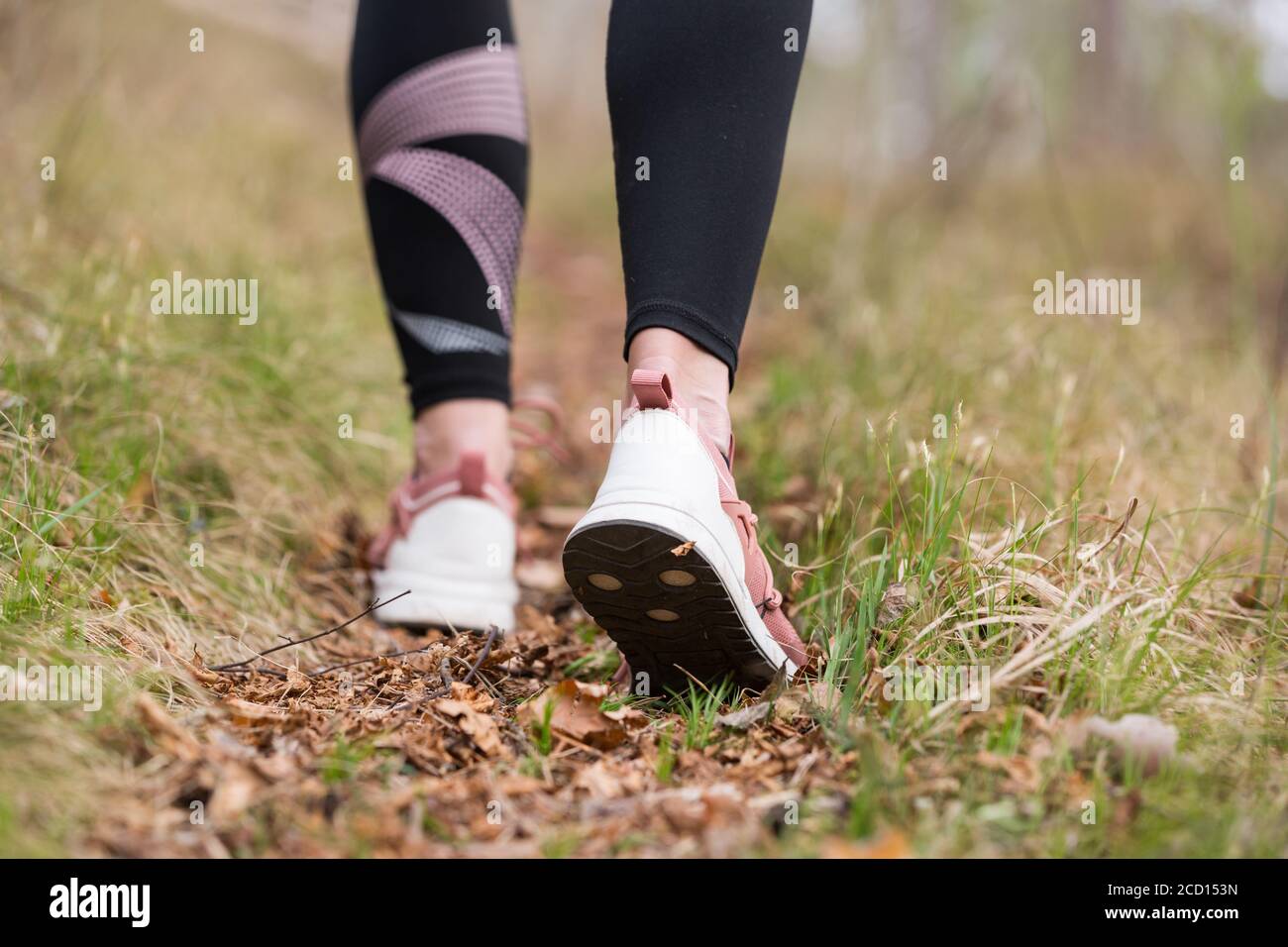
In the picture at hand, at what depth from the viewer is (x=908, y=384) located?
2.04 metres

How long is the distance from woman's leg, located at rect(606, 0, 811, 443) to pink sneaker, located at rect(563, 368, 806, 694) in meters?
0.08

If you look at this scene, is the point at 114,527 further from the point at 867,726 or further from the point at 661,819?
the point at 867,726

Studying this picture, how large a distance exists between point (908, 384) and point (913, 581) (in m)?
0.82

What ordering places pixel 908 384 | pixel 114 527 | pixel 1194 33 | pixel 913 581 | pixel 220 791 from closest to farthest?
pixel 220 791 → pixel 913 581 → pixel 114 527 → pixel 908 384 → pixel 1194 33

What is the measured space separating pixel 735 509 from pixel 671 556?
176 mm

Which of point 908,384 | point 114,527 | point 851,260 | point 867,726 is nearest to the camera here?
point 867,726

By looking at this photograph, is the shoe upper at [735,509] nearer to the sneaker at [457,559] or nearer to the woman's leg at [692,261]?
the woman's leg at [692,261]

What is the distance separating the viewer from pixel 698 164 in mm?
1166

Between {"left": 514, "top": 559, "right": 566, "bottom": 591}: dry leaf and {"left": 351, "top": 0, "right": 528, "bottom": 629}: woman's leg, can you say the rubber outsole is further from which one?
{"left": 514, "top": 559, "right": 566, "bottom": 591}: dry leaf

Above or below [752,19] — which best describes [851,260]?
above

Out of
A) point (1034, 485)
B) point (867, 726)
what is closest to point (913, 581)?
point (867, 726)

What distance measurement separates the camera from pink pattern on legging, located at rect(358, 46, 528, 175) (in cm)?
158

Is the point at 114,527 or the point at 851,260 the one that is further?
the point at 851,260

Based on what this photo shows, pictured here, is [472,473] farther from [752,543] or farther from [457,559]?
[752,543]
